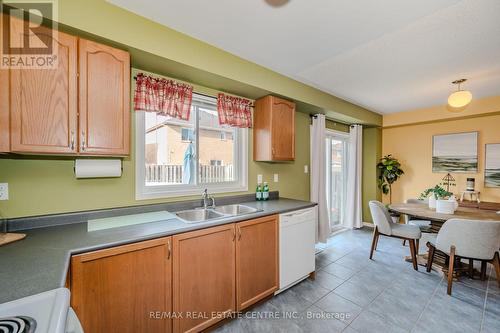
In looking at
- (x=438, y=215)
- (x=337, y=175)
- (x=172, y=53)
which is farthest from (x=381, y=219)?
(x=172, y=53)

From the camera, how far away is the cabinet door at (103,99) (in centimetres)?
139

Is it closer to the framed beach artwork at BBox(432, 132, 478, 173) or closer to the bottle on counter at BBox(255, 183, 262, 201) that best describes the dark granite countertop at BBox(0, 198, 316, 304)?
the bottle on counter at BBox(255, 183, 262, 201)

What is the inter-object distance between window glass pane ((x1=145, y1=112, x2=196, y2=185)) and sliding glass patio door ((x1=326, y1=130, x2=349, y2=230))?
9.44 ft

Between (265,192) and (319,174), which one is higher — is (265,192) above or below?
below

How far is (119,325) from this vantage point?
4.13 ft

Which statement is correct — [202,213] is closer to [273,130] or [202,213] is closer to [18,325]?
[273,130]

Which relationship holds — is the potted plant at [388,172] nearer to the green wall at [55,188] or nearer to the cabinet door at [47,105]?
the green wall at [55,188]

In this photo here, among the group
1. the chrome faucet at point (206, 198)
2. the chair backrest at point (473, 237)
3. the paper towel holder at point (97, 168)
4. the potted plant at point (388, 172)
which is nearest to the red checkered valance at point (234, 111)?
the chrome faucet at point (206, 198)

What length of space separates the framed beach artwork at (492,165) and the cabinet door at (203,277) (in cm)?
441

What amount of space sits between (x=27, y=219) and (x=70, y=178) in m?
0.36

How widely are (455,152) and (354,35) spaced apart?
3.55 meters

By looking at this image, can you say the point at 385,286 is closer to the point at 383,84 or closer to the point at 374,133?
the point at 383,84

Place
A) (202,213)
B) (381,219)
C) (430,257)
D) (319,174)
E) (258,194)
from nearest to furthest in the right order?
(202,213), (430,257), (258,194), (381,219), (319,174)

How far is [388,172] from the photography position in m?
4.28
